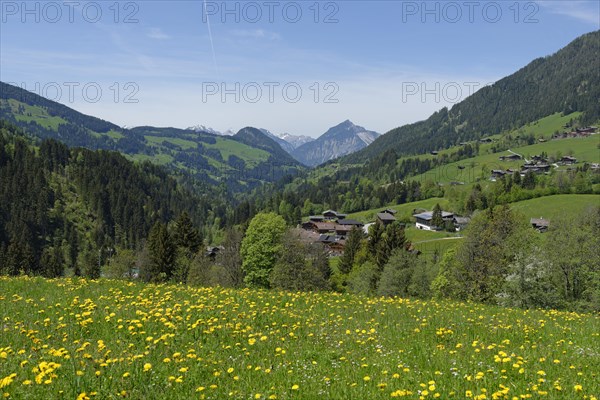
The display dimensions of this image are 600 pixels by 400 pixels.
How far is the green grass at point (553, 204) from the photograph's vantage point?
497ft

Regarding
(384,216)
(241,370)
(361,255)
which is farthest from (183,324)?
(384,216)

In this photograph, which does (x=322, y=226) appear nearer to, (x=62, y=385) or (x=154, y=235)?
(x=154, y=235)

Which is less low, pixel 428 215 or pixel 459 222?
pixel 428 215

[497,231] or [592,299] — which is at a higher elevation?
[497,231]

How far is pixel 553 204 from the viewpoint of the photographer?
159875 mm

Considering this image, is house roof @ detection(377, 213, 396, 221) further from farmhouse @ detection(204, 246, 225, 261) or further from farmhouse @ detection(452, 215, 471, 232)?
farmhouse @ detection(204, 246, 225, 261)

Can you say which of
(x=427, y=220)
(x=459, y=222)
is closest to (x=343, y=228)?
(x=427, y=220)

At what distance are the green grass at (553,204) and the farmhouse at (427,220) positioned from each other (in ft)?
80.5

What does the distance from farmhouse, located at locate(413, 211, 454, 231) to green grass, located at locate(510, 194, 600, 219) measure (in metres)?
24.5

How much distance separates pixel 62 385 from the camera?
777 cm

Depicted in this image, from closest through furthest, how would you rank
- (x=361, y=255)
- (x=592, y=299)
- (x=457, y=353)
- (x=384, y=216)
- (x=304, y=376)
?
1. (x=304, y=376)
2. (x=457, y=353)
3. (x=592, y=299)
4. (x=361, y=255)
5. (x=384, y=216)

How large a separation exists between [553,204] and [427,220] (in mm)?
Result: 45934

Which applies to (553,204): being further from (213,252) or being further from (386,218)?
(213,252)

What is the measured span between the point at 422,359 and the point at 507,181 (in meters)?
204
